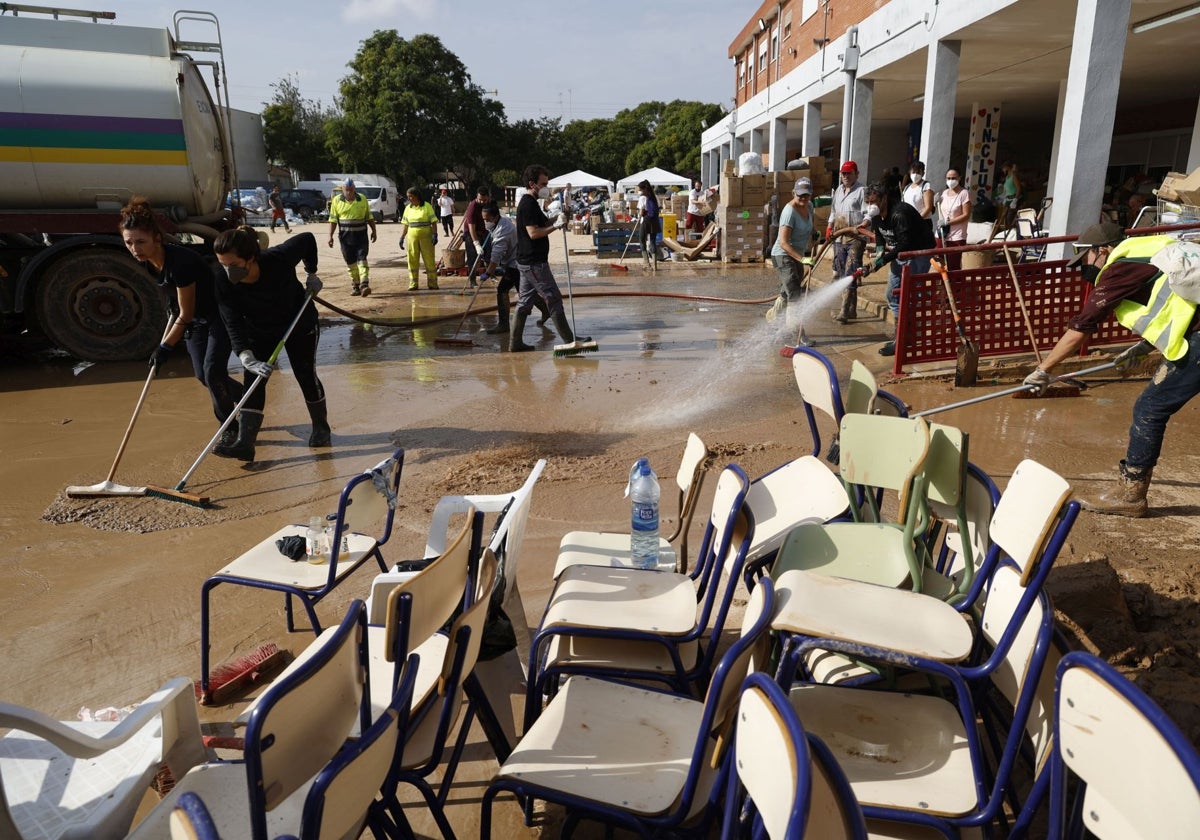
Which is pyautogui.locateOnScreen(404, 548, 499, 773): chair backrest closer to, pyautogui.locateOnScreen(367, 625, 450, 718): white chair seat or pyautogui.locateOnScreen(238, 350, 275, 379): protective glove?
pyautogui.locateOnScreen(367, 625, 450, 718): white chair seat

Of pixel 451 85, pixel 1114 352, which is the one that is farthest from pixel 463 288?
pixel 451 85

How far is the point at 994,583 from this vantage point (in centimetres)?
231

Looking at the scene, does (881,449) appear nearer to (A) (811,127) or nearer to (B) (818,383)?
(B) (818,383)

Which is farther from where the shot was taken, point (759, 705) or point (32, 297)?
point (32, 297)

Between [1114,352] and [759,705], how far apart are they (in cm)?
722

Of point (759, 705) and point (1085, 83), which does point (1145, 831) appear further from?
point (1085, 83)

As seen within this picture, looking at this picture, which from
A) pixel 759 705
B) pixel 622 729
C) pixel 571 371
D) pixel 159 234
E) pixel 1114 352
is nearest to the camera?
pixel 759 705

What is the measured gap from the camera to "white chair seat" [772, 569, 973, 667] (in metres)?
2.07

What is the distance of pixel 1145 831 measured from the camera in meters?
1.30

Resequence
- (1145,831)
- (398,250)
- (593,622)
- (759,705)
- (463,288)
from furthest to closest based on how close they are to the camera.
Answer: (398,250) < (463,288) < (593,622) < (759,705) < (1145,831)

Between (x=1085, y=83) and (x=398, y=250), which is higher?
(x=1085, y=83)

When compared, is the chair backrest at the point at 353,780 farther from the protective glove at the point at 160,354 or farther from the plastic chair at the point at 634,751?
the protective glove at the point at 160,354

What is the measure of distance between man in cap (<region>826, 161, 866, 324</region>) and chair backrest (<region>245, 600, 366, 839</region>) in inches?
360

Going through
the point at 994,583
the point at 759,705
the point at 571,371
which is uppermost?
the point at 759,705
